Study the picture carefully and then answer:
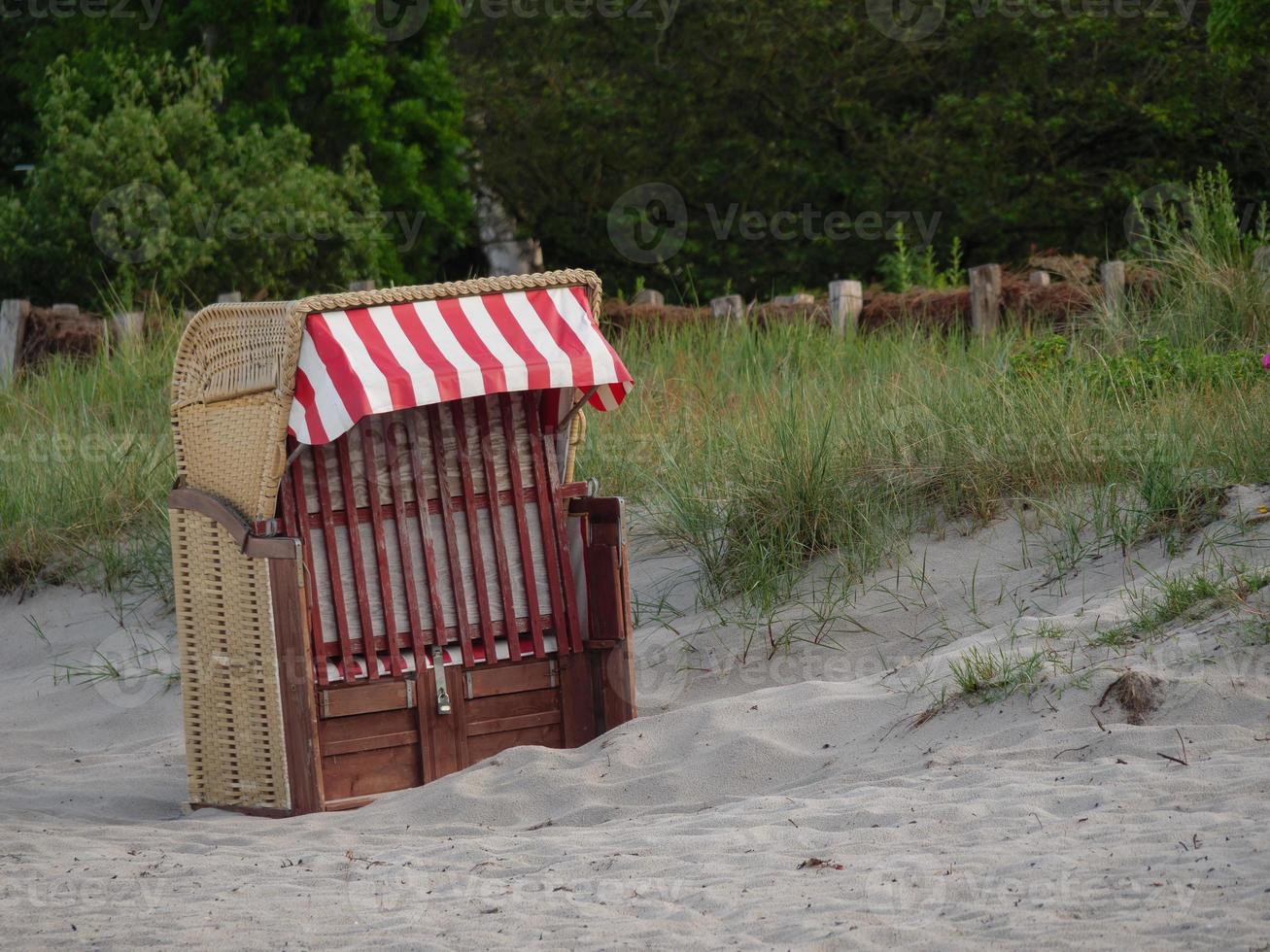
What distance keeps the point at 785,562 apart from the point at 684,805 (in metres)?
2.21

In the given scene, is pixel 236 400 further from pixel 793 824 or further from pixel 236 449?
pixel 793 824

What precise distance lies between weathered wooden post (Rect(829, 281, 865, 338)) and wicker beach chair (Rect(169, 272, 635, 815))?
18.0ft

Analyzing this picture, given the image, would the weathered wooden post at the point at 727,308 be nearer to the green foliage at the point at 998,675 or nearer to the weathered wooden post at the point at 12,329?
the weathered wooden post at the point at 12,329

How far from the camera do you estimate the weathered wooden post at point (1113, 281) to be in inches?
361

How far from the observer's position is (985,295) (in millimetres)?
10234

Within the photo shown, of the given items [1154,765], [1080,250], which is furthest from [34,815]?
[1080,250]

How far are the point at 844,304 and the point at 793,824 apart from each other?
7152 mm

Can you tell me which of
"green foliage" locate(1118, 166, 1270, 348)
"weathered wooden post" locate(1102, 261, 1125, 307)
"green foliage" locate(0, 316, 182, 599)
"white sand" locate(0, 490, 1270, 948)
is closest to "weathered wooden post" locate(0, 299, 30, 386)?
"green foliage" locate(0, 316, 182, 599)

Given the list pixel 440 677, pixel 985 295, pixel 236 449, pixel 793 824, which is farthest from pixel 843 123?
pixel 793 824

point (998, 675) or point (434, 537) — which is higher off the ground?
point (434, 537)

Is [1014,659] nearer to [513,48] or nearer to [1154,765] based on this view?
[1154,765]

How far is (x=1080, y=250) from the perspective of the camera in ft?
64.2

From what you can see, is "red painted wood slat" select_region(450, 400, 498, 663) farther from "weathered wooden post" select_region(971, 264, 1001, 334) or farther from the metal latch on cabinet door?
"weathered wooden post" select_region(971, 264, 1001, 334)

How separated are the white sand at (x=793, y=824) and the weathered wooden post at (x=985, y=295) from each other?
4270mm
